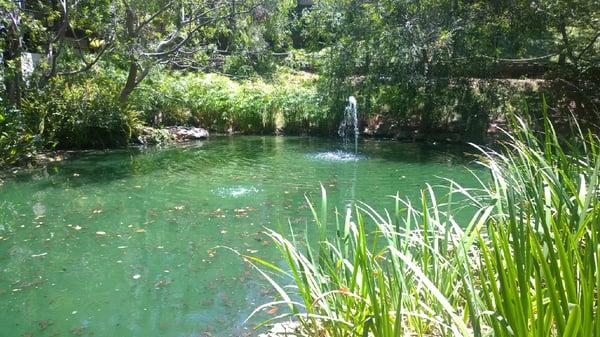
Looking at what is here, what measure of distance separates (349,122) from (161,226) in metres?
8.81

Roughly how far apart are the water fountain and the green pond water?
237 centimetres

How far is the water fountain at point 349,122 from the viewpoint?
45.2 ft

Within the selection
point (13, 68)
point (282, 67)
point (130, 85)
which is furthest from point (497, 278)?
point (282, 67)

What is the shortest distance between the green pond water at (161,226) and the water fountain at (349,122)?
2.37 m

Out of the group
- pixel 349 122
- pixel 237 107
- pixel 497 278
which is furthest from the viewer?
pixel 237 107

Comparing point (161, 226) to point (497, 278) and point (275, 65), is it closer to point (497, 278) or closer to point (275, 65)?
point (497, 278)

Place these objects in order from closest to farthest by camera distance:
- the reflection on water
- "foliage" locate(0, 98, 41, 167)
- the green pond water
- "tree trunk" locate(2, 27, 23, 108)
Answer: the green pond water, "foliage" locate(0, 98, 41, 167), "tree trunk" locate(2, 27, 23, 108), the reflection on water

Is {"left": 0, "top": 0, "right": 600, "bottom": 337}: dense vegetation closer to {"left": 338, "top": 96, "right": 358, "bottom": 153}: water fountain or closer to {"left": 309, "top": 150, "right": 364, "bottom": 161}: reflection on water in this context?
{"left": 338, "top": 96, "right": 358, "bottom": 153}: water fountain

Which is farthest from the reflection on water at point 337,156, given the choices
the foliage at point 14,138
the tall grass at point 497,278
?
the tall grass at point 497,278

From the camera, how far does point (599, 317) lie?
1.31 m

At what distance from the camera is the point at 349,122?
14.0 m

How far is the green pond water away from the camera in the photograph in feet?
12.3

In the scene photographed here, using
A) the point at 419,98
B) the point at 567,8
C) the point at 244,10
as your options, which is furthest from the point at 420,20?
the point at 244,10

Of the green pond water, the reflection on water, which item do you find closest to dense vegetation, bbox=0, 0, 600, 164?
the green pond water
